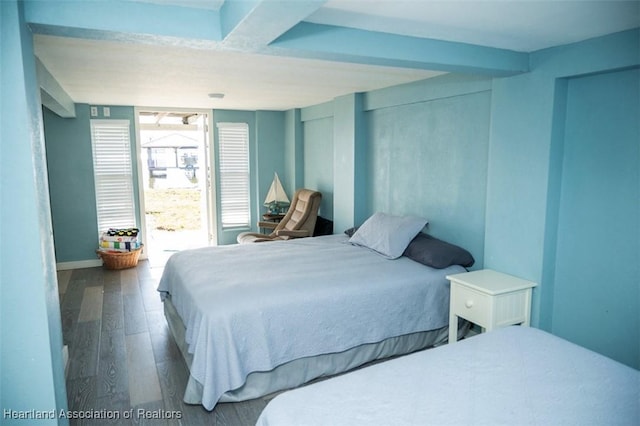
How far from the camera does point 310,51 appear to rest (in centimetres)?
229

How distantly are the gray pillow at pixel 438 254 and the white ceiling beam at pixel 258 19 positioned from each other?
6.86 feet

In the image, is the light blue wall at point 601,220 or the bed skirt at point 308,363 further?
the bed skirt at point 308,363

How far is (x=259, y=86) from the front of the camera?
13.9 feet

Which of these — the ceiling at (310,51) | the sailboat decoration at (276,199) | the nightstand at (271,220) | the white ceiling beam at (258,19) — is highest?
the ceiling at (310,51)

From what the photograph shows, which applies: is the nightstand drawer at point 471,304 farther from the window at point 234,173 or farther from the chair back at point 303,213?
the window at point 234,173

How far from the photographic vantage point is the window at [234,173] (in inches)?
259

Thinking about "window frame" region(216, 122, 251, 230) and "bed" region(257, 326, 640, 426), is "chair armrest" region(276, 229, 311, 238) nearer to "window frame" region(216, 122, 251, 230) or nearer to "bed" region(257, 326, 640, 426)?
"window frame" region(216, 122, 251, 230)

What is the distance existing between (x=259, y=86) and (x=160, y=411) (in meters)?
2.98

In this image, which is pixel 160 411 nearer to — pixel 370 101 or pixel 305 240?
pixel 305 240

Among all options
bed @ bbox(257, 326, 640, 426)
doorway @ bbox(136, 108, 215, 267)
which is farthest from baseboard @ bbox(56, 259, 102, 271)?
bed @ bbox(257, 326, 640, 426)

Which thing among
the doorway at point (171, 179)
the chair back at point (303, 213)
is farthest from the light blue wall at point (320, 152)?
the doorway at point (171, 179)

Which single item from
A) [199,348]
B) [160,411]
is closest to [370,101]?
[199,348]

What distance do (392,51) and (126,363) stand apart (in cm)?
285

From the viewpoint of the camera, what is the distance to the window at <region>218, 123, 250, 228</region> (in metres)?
6.59
